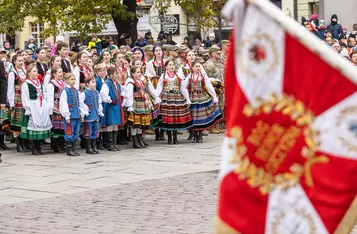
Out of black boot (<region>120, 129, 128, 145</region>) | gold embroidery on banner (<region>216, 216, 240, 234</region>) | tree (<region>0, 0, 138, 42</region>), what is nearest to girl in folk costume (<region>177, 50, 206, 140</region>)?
black boot (<region>120, 129, 128, 145</region>)

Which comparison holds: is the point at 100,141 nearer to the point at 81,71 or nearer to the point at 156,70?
the point at 81,71

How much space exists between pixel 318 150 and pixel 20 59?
40.2 feet

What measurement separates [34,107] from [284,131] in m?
11.0

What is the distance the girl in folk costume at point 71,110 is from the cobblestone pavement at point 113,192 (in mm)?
371

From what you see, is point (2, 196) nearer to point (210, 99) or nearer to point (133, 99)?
point (133, 99)

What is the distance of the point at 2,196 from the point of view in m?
9.94

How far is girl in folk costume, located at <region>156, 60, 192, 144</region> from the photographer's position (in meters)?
15.2

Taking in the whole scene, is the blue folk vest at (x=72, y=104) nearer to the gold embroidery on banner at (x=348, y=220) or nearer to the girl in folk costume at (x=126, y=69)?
the girl in folk costume at (x=126, y=69)

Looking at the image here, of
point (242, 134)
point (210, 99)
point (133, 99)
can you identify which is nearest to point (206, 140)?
point (210, 99)

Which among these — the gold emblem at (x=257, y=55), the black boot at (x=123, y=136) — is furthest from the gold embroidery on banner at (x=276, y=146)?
the black boot at (x=123, y=136)

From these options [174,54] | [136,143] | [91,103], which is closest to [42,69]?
[91,103]

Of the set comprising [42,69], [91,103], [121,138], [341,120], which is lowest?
[121,138]

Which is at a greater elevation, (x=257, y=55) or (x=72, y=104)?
(x=257, y=55)

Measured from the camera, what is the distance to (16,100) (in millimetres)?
14555
